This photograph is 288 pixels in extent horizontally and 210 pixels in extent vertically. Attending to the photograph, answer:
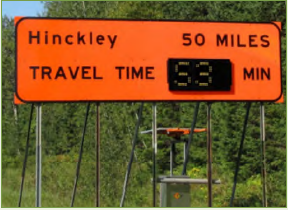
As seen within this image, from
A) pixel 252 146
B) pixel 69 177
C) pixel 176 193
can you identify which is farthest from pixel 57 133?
pixel 176 193

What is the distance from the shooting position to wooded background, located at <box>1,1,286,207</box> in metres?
25.9

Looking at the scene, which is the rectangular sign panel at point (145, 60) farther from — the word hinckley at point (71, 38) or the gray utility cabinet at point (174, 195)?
the gray utility cabinet at point (174, 195)

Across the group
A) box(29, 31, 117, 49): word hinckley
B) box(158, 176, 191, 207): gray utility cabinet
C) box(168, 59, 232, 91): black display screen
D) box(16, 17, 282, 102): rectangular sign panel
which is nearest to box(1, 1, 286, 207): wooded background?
box(158, 176, 191, 207): gray utility cabinet

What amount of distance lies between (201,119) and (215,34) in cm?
1913

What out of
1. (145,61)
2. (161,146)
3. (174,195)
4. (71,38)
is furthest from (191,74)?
(161,146)

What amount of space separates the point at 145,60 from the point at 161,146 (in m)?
22.3

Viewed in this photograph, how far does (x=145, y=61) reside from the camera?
Answer: 11555 mm

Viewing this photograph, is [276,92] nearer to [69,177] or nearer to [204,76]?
[204,76]

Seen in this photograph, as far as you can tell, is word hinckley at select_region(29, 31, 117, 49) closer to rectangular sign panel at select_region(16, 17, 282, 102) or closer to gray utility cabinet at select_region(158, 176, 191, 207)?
rectangular sign panel at select_region(16, 17, 282, 102)

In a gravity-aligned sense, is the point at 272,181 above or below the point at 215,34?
below

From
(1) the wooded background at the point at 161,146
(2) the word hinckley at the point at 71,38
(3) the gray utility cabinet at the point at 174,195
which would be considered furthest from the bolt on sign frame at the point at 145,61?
(1) the wooded background at the point at 161,146

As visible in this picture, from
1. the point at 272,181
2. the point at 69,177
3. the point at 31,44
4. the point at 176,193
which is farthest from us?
the point at 69,177

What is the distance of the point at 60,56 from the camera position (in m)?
11.3

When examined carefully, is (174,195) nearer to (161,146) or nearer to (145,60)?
(145,60)
